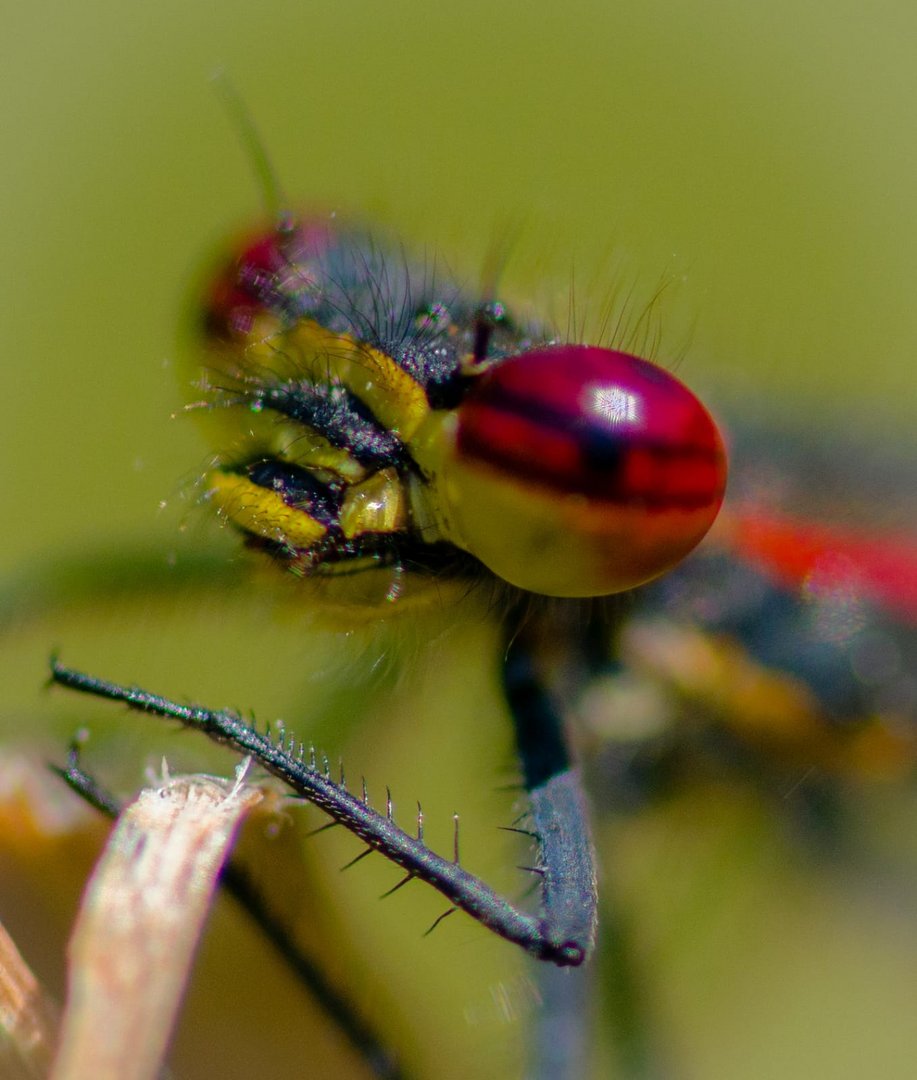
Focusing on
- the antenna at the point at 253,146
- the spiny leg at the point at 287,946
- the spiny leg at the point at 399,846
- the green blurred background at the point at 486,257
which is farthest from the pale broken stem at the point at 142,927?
the antenna at the point at 253,146

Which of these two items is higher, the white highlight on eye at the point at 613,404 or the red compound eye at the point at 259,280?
the red compound eye at the point at 259,280

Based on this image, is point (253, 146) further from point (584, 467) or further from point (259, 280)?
point (584, 467)

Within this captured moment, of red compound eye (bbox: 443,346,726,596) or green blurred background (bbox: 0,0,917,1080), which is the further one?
green blurred background (bbox: 0,0,917,1080)

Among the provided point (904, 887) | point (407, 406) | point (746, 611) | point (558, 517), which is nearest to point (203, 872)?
point (558, 517)

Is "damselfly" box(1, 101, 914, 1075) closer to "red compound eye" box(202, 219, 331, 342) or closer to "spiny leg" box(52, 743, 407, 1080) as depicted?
"red compound eye" box(202, 219, 331, 342)

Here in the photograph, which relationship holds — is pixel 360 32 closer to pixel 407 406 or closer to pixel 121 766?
pixel 407 406

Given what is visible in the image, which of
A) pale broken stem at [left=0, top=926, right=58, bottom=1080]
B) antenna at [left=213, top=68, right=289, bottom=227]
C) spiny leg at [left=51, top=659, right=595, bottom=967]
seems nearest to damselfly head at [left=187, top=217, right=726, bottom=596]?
antenna at [left=213, top=68, right=289, bottom=227]

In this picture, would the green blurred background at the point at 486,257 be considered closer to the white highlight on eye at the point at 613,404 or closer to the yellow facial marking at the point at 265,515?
the yellow facial marking at the point at 265,515
